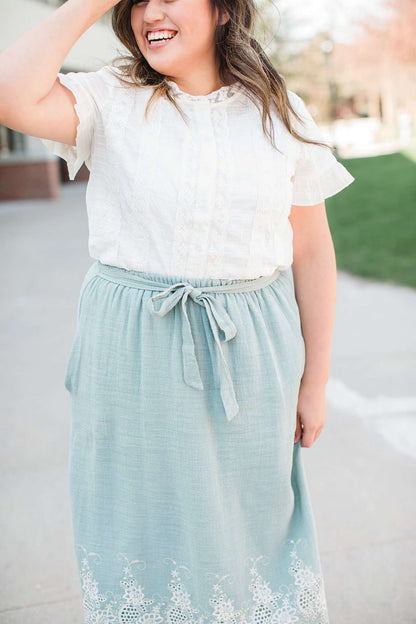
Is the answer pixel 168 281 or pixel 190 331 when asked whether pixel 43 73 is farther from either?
pixel 190 331

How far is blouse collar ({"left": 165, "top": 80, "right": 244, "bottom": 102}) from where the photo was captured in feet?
5.28

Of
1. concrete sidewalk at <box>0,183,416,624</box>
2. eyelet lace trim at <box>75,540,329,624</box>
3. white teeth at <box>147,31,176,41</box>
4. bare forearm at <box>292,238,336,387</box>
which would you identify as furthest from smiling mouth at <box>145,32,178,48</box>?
concrete sidewalk at <box>0,183,416,624</box>

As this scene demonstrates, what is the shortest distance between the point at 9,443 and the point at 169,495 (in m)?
2.10

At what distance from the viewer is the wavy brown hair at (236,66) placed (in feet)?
5.32

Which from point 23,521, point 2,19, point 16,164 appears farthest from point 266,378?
point 16,164

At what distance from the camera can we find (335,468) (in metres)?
3.21

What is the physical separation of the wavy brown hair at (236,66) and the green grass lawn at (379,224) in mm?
4862

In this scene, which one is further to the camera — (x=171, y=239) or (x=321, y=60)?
(x=321, y=60)

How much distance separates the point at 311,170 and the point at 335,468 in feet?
6.22

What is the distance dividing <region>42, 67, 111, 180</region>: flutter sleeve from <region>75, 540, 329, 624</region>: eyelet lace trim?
1016mm

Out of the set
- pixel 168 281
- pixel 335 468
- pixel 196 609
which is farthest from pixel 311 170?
pixel 335 468

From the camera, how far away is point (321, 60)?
1444 inches

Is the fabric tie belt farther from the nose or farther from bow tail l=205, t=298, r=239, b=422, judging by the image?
the nose

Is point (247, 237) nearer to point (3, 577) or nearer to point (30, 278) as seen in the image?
point (3, 577)
